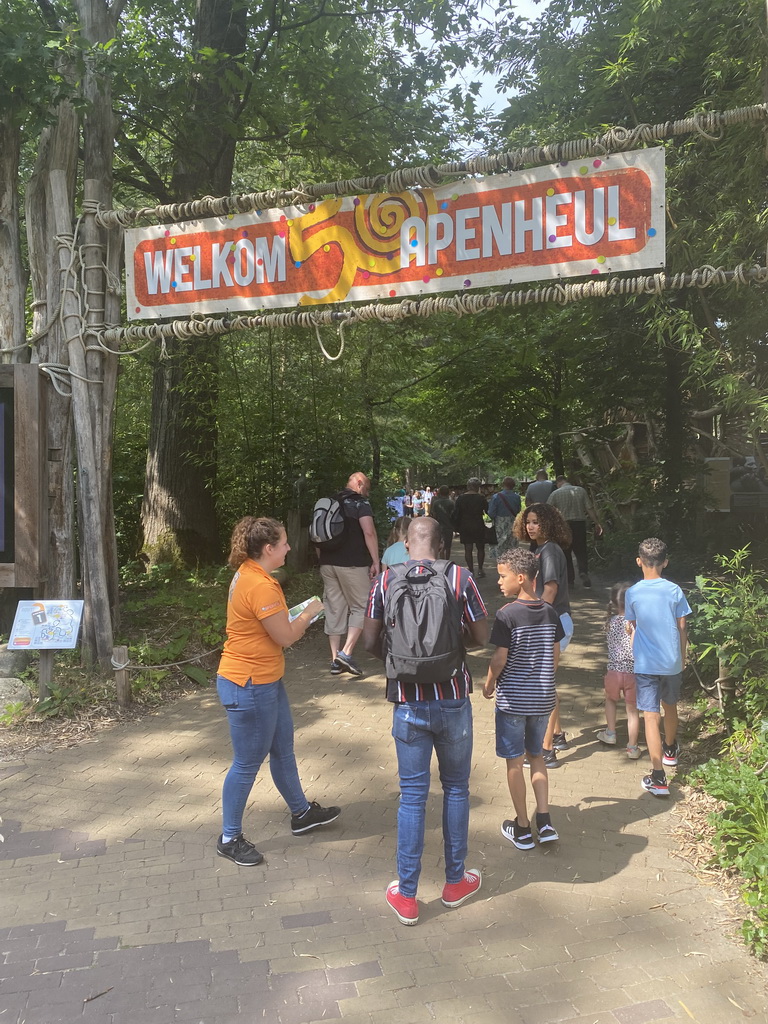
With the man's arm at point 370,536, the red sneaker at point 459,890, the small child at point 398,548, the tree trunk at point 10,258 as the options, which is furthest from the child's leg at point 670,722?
the tree trunk at point 10,258

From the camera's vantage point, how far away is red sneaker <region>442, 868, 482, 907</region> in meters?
3.51

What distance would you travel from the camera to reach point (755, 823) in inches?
143

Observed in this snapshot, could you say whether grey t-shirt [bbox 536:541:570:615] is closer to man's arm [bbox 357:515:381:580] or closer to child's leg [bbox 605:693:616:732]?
child's leg [bbox 605:693:616:732]

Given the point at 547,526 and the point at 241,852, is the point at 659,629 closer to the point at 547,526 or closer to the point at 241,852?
the point at 547,526

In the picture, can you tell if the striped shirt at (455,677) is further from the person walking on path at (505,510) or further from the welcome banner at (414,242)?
the person walking on path at (505,510)

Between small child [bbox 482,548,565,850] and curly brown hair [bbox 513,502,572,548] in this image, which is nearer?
small child [bbox 482,548,565,850]

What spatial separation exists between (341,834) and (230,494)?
7.04m

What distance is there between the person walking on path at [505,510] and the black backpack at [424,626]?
9.75 meters

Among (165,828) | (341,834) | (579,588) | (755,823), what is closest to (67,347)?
(165,828)

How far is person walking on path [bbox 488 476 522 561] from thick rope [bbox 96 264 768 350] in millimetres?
7369

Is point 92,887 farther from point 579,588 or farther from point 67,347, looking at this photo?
point 579,588

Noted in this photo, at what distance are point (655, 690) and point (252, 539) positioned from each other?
251 cm

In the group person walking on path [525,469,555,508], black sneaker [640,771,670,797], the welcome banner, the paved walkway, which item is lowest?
the paved walkway

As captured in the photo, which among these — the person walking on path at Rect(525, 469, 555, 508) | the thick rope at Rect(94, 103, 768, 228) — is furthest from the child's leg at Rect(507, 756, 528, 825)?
the person walking on path at Rect(525, 469, 555, 508)
